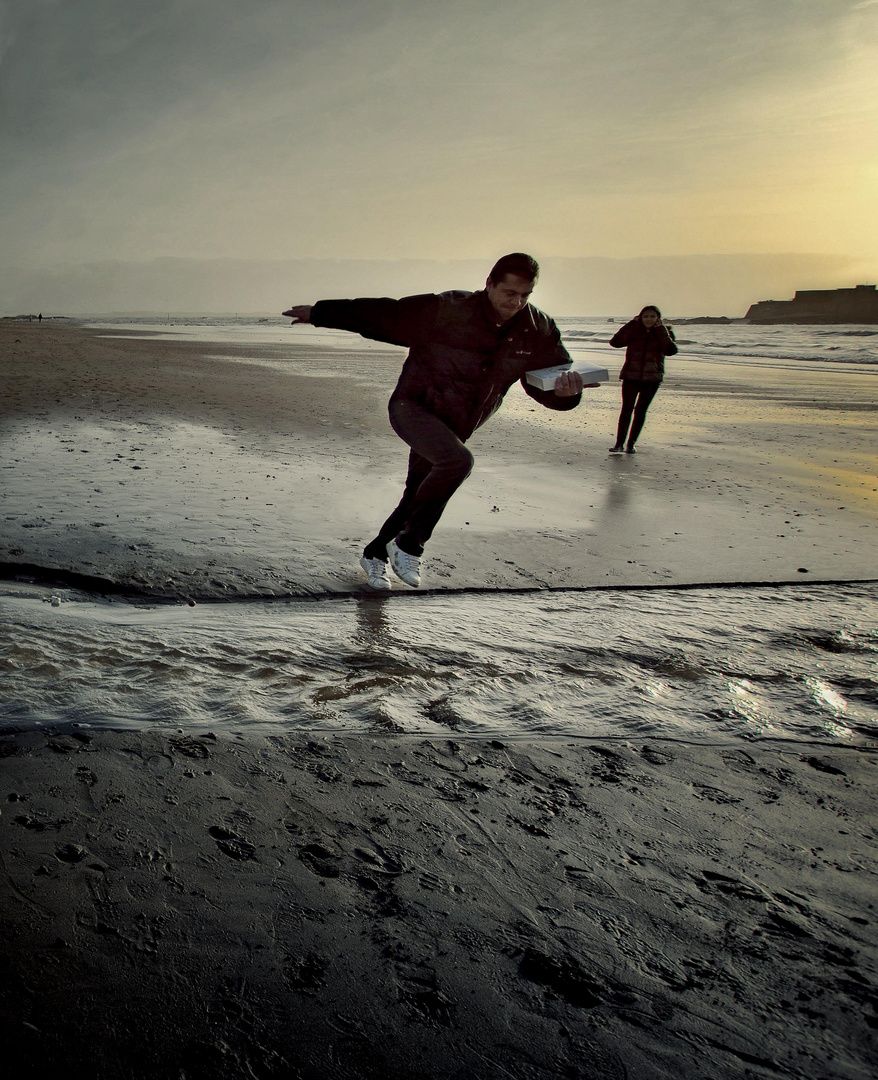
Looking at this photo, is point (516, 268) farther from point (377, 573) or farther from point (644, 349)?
point (644, 349)

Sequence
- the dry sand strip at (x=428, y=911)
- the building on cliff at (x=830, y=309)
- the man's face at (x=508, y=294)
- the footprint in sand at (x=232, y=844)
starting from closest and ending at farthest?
the dry sand strip at (x=428, y=911), the footprint in sand at (x=232, y=844), the man's face at (x=508, y=294), the building on cliff at (x=830, y=309)

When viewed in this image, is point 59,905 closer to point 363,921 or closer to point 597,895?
point 363,921

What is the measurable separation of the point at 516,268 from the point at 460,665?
192 centimetres

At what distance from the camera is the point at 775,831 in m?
2.15

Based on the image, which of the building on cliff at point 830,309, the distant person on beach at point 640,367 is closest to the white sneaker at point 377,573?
the distant person on beach at point 640,367

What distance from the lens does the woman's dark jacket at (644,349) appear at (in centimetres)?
901

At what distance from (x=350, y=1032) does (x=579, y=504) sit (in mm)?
4985

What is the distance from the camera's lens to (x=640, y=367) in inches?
355

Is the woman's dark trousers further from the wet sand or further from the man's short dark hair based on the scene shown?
the wet sand

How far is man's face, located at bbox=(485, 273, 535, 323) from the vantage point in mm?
3818

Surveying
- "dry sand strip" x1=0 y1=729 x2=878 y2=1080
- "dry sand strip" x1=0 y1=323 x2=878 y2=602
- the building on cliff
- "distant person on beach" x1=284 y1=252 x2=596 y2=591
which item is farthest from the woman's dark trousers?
the building on cliff

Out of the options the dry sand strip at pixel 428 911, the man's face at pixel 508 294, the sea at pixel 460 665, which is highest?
the man's face at pixel 508 294

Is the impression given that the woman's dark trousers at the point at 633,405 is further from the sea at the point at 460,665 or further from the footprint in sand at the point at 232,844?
the footprint in sand at the point at 232,844

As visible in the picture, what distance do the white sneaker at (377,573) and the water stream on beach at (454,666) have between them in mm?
123
